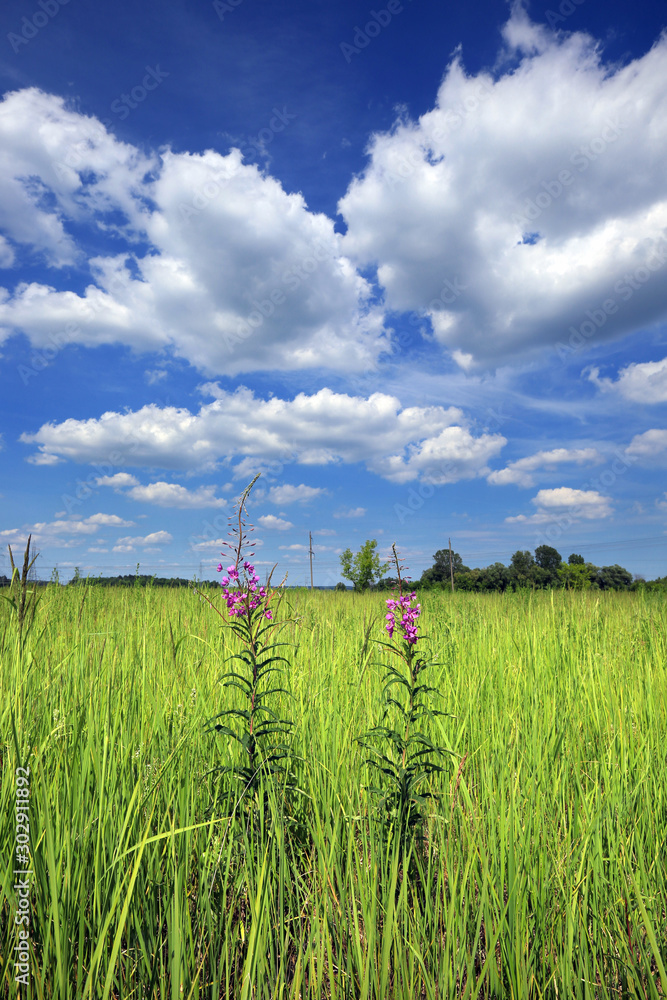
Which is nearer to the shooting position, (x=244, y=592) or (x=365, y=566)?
(x=244, y=592)

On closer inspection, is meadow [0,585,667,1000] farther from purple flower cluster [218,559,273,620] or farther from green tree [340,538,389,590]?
green tree [340,538,389,590]

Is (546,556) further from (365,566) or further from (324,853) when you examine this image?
(324,853)

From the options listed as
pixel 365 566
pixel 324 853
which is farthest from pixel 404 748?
pixel 365 566

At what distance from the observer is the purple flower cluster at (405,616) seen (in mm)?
2345

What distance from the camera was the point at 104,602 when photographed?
25.7 ft

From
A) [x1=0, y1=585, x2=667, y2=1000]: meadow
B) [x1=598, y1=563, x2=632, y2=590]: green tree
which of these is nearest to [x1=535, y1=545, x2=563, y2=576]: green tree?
[x1=598, y1=563, x2=632, y2=590]: green tree

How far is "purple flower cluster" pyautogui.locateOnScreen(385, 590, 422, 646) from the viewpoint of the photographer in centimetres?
234

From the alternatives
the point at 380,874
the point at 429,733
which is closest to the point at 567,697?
the point at 429,733

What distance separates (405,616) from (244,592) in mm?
806

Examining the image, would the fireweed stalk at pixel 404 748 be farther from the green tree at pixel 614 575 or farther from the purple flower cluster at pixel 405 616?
the green tree at pixel 614 575

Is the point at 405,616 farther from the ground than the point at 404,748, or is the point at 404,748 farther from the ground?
the point at 405,616

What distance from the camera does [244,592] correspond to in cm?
231

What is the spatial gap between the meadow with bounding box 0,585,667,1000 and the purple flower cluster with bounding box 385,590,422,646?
1.82ft

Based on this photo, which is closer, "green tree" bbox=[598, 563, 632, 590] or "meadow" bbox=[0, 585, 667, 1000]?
"meadow" bbox=[0, 585, 667, 1000]
